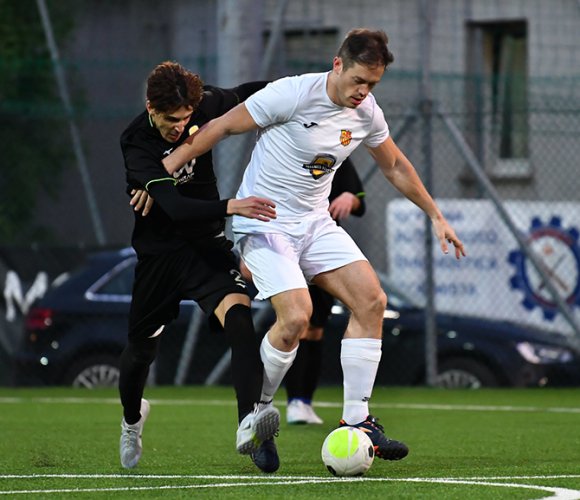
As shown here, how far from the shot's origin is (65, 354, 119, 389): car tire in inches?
578

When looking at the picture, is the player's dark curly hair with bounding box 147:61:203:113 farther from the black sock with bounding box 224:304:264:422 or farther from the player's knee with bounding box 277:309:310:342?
the player's knee with bounding box 277:309:310:342

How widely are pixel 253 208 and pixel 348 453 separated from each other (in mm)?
1114

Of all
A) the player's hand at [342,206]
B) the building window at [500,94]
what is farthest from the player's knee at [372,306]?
the building window at [500,94]

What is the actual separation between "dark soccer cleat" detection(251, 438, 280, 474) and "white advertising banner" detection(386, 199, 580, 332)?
8103 millimetres

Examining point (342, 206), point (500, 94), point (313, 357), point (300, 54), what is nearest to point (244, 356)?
point (342, 206)

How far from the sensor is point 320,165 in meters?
7.68

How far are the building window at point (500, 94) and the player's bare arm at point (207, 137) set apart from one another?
865 centimetres

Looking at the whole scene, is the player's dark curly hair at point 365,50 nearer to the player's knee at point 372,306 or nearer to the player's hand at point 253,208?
the player's hand at point 253,208

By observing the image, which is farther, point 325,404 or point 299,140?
point 325,404

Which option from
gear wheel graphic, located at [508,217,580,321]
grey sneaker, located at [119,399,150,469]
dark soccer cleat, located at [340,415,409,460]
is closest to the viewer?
dark soccer cleat, located at [340,415,409,460]

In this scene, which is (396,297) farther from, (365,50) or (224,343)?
(365,50)

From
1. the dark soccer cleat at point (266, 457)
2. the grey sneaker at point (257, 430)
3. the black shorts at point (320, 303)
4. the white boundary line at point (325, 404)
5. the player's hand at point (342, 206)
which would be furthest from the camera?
the white boundary line at point (325, 404)

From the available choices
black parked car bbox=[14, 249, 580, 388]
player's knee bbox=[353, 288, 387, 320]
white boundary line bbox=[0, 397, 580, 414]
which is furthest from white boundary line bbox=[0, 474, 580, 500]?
black parked car bbox=[14, 249, 580, 388]

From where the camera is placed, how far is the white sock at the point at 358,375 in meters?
7.48
